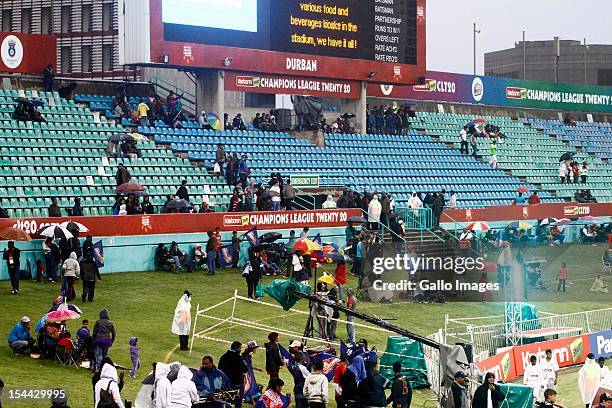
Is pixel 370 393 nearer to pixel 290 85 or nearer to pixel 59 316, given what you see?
pixel 59 316

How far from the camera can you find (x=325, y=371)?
2477 cm

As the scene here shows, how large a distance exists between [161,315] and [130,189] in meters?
7.61

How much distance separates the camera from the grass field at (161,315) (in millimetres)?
24344

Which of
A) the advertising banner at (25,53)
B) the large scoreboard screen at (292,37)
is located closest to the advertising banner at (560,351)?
the large scoreboard screen at (292,37)

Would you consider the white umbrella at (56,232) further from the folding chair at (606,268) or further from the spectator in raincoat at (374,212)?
the folding chair at (606,268)

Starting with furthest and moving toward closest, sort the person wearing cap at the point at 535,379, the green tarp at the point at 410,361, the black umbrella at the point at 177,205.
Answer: the black umbrella at the point at 177,205
the green tarp at the point at 410,361
the person wearing cap at the point at 535,379

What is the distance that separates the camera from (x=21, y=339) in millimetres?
25844

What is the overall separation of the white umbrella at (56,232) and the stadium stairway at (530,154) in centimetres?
2885

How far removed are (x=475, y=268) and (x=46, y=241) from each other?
12441 millimetres

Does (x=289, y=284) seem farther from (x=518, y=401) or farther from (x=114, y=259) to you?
(x=114, y=259)

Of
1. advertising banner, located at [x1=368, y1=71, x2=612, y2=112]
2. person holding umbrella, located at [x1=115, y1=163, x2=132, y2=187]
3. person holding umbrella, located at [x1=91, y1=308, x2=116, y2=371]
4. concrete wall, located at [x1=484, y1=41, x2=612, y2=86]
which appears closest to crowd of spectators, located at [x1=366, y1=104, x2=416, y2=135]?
advertising banner, located at [x1=368, y1=71, x2=612, y2=112]

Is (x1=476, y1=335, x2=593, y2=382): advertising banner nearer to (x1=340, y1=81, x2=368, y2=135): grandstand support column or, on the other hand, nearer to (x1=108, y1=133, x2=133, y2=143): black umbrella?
(x1=108, y1=133, x2=133, y2=143): black umbrella

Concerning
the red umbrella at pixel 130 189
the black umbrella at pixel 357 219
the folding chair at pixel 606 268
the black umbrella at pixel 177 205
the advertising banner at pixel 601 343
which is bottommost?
the advertising banner at pixel 601 343

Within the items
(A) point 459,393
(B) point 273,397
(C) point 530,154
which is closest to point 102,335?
(B) point 273,397
